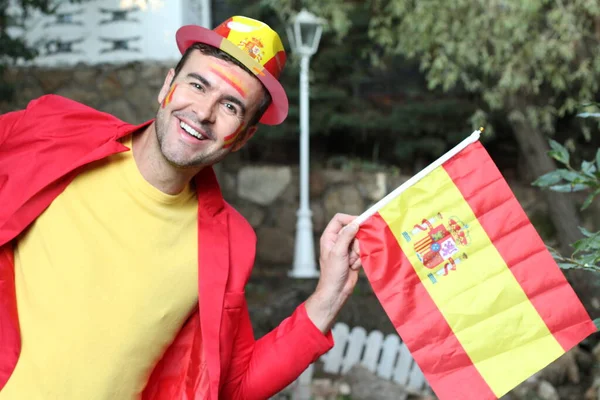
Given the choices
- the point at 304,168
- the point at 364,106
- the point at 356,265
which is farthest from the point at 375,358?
the point at 364,106

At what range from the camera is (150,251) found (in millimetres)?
2010

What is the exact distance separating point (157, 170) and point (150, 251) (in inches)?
8.2

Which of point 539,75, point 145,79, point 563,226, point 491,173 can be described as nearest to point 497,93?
point 539,75

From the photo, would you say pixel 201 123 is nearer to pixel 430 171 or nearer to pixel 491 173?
pixel 430 171

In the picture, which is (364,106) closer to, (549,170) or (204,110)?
(549,170)

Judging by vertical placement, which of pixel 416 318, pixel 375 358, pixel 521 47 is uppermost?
pixel 416 318

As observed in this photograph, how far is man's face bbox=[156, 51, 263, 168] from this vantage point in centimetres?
201

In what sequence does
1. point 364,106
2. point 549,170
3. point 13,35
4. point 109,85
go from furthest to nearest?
point 364,106 → point 109,85 → point 13,35 → point 549,170

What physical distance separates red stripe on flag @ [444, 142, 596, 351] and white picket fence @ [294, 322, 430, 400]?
10.8ft

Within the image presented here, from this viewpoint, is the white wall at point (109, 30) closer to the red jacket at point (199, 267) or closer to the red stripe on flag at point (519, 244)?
the red jacket at point (199, 267)

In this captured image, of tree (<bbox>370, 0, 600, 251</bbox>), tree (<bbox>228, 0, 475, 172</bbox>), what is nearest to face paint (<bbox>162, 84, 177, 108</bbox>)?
tree (<bbox>370, 0, 600, 251</bbox>)

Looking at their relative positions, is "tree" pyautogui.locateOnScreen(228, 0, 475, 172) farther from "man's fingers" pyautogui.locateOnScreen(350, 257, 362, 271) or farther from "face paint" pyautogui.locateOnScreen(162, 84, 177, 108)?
"man's fingers" pyautogui.locateOnScreen(350, 257, 362, 271)

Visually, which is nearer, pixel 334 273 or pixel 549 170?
pixel 334 273

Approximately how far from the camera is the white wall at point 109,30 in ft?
23.0
